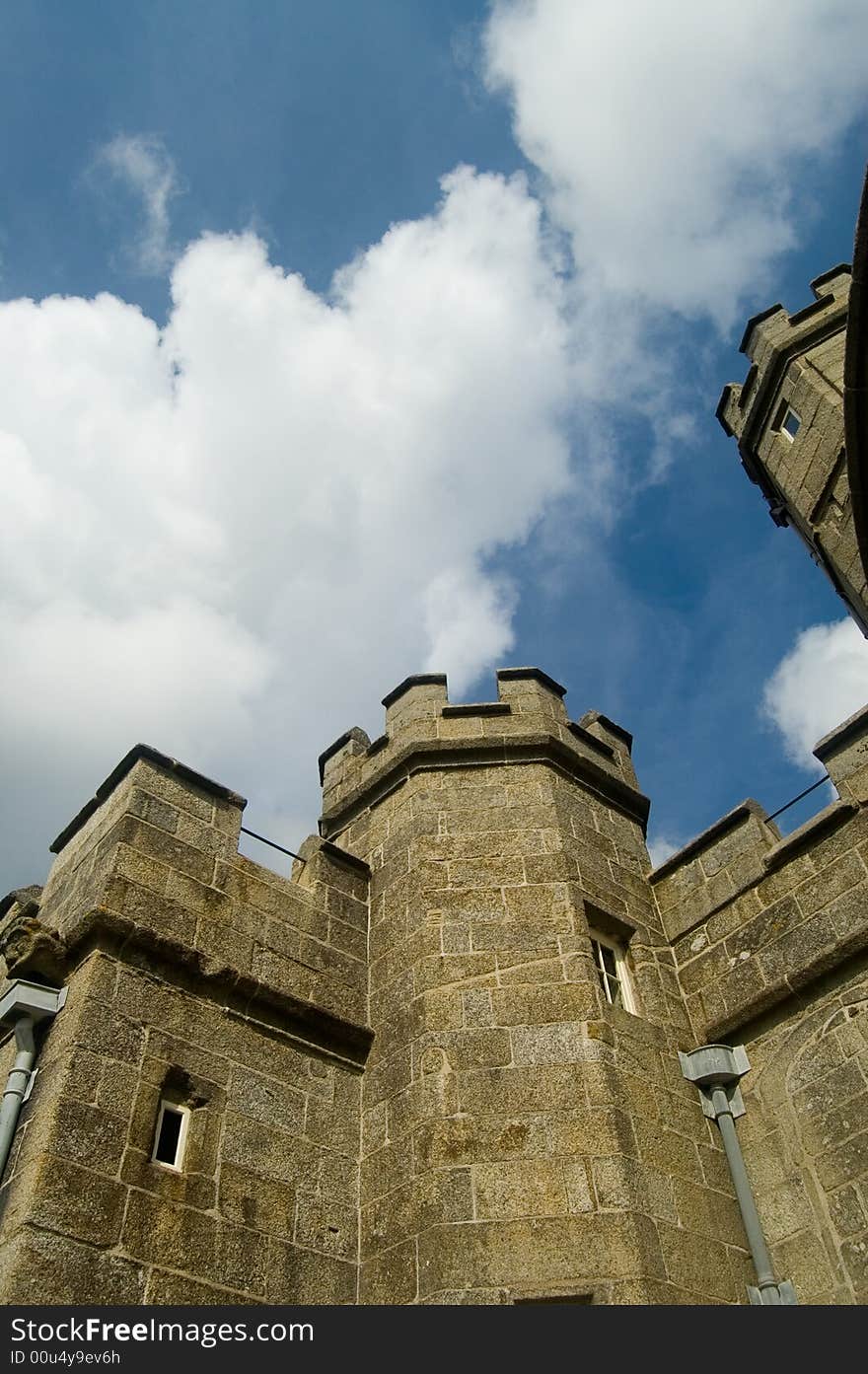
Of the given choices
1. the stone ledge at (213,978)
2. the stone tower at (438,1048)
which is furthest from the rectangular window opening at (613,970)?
the stone ledge at (213,978)

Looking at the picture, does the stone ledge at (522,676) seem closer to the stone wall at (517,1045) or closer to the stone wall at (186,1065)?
the stone wall at (517,1045)

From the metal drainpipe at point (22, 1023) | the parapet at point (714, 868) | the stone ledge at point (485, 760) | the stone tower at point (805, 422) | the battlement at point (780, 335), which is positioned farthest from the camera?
the battlement at point (780, 335)

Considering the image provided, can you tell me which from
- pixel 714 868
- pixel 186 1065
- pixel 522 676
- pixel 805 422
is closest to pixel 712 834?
pixel 714 868

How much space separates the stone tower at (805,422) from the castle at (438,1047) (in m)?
6.10

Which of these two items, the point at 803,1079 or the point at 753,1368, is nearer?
the point at 753,1368

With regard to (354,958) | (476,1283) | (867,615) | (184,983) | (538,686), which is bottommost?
(476,1283)

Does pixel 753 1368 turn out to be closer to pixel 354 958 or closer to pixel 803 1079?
pixel 803 1079

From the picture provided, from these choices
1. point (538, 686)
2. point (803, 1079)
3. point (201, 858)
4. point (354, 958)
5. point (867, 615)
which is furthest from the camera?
point (867, 615)

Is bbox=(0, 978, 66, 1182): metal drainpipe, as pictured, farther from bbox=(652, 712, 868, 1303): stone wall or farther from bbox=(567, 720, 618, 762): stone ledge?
bbox=(567, 720, 618, 762): stone ledge

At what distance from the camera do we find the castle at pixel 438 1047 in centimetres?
486

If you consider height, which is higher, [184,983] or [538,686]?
[538,686]

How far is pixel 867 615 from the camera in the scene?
12523 mm

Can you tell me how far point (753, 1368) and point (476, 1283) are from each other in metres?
1.33

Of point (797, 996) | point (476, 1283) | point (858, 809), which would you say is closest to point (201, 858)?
point (476, 1283)
